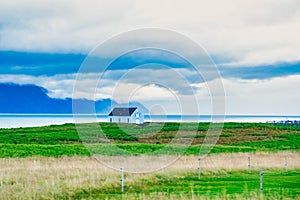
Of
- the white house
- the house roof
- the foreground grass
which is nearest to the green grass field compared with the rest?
the white house

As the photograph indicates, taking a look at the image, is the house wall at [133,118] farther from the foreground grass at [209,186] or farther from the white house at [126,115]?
the foreground grass at [209,186]

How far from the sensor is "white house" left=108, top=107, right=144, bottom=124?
141 meters

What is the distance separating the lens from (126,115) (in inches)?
5753

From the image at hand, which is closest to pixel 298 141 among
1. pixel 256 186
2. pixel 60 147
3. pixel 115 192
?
pixel 60 147

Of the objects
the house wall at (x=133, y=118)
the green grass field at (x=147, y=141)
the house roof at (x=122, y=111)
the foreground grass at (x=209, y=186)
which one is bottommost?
the foreground grass at (x=209, y=186)

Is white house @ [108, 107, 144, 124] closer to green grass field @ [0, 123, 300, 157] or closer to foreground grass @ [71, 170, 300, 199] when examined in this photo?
green grass field @ [0, 123, 300, 157]

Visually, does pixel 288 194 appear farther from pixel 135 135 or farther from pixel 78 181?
pixel 135 135

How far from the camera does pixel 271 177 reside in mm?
32062

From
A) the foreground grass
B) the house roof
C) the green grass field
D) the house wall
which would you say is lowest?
the foreground grass

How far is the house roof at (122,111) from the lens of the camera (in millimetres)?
144887

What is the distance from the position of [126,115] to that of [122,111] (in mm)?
3002

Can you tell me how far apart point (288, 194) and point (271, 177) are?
9.12m

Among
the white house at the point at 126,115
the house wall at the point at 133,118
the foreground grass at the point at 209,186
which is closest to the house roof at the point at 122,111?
the white house at the point at 126,115

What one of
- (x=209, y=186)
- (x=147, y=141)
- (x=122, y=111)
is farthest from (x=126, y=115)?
(x=209, y=186)
